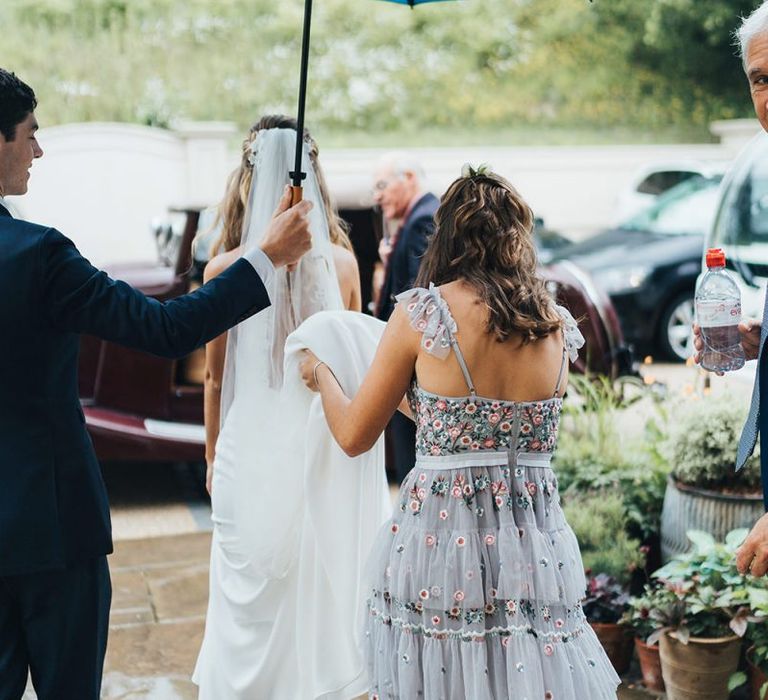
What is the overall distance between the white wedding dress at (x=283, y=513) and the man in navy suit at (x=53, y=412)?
2.67ft

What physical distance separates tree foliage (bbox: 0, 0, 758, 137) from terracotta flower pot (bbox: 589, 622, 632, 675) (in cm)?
1998

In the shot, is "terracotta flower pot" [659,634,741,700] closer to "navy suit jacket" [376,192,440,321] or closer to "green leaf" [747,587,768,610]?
"green leaf" [747,587,768,610]

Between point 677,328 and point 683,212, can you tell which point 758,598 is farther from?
point 683,212

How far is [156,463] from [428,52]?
20.9 meters

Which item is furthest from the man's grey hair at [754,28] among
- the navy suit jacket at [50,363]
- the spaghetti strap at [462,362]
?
the navy suit jacket at [50,363]

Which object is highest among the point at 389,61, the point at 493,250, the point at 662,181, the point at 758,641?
the point at 389,61

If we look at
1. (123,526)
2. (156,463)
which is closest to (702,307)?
(123,526)

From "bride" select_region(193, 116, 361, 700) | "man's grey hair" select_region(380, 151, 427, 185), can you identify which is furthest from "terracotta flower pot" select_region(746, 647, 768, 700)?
"man's grey hair" select_region(380, 151, 427, 185)

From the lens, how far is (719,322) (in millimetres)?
2850

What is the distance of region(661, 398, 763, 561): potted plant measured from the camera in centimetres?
453

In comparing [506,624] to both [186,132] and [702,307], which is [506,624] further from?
[186,132]

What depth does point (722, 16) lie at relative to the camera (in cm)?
2519

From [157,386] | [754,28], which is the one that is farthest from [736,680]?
[157,386]

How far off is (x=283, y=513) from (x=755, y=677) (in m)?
1.78
